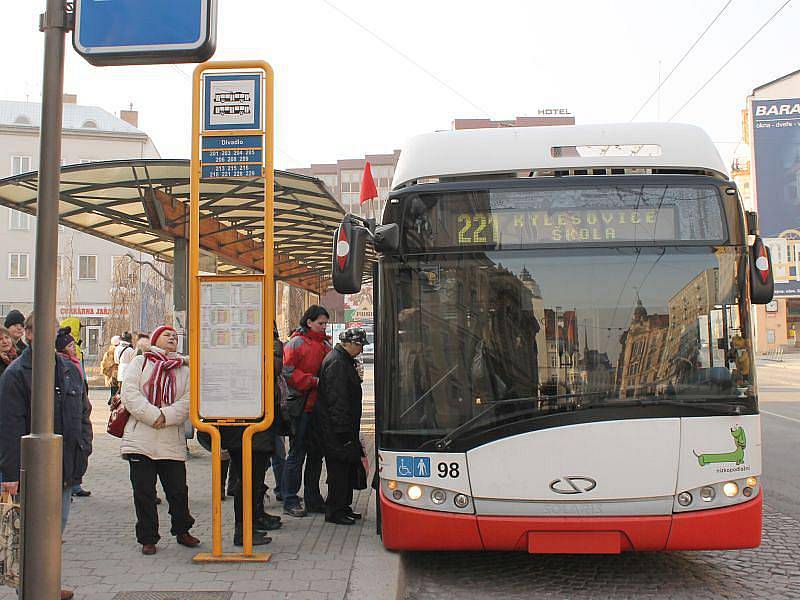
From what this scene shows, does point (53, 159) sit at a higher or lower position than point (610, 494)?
higher

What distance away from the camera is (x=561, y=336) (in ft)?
18.0

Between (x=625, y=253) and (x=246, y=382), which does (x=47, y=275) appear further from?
(x=625, y=253)

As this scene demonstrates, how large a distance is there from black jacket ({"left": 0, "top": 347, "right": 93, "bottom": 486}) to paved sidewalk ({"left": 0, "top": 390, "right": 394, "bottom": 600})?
68 cm

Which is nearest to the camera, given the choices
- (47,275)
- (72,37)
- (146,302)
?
(47,275)

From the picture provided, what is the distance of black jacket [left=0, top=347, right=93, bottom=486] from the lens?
17.3ft

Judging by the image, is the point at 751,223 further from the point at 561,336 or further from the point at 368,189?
the point at 368,189

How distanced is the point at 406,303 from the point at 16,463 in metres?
2.71

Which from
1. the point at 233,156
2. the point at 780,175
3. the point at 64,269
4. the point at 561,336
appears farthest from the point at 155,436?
the point at 780,175

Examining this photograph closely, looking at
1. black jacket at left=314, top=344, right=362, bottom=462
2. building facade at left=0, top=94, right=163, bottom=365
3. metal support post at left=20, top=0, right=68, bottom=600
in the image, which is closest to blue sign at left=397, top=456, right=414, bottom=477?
black jacket at left=314, top=344, right=362, bottom=462

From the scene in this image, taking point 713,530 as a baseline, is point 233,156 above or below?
above

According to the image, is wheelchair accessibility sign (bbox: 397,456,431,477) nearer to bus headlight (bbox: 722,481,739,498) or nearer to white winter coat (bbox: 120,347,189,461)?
white winter coat (bbox: 120,347,189,461)

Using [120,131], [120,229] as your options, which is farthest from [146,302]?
[120,229]

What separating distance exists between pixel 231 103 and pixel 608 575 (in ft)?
14.2

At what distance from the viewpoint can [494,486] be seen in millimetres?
5430
